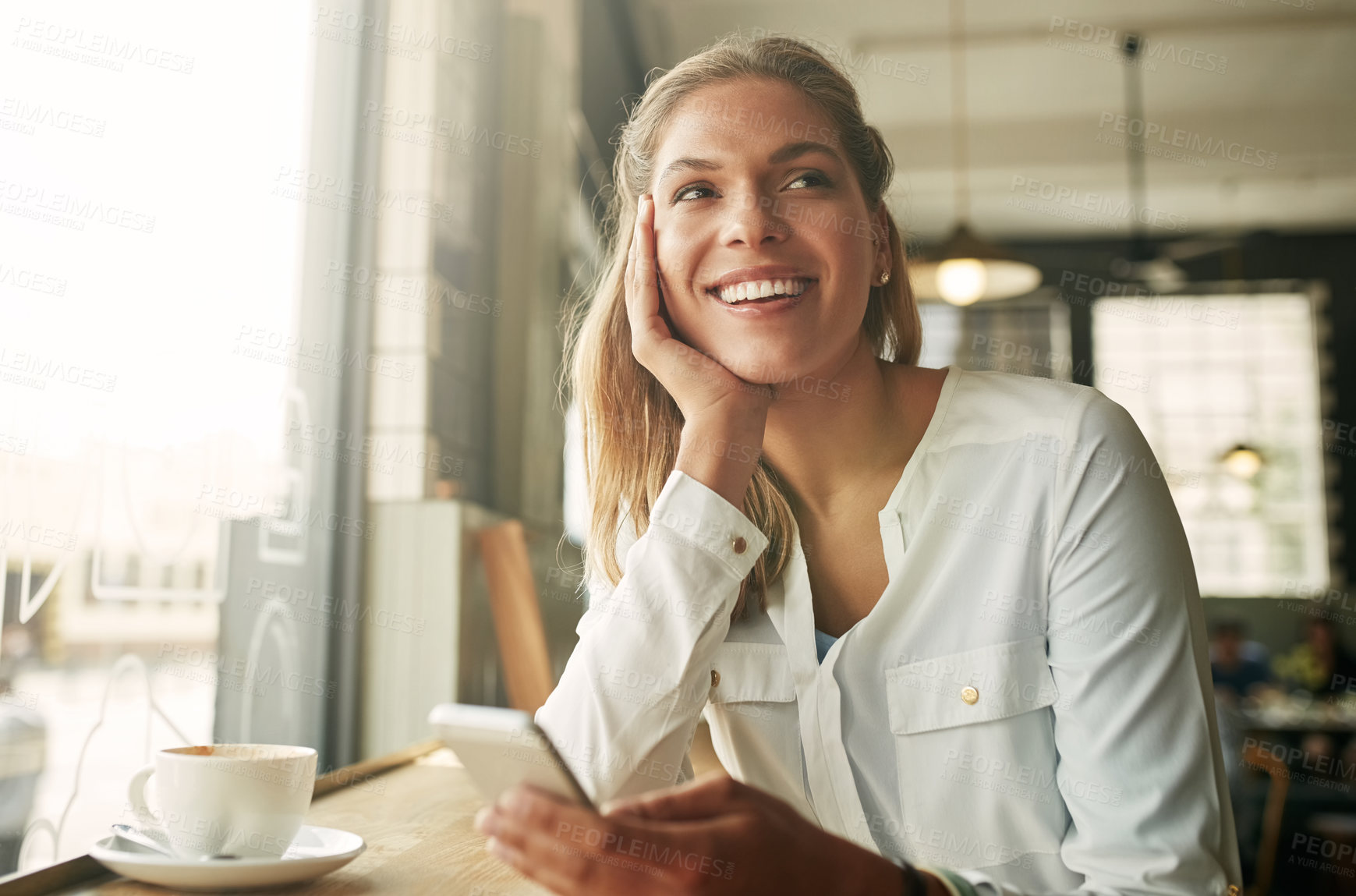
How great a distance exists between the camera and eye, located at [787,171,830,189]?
123 centimetres

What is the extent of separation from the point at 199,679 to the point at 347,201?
36.4 inches

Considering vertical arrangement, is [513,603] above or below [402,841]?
above

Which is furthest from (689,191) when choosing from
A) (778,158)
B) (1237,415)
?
(1237,415)

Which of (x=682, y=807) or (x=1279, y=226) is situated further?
(x=1279, y=226)

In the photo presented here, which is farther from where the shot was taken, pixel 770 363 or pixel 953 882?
pixel 770 363

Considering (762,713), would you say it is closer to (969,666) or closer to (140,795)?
(969,666)

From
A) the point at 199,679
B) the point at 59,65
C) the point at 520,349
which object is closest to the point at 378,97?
the point at 520,349

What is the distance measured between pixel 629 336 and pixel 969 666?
2.06 feet

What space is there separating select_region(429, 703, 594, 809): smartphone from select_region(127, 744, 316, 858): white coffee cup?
0.22m

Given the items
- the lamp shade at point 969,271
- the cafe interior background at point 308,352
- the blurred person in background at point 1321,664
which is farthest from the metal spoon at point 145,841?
the blurred person in background at point 1321,664

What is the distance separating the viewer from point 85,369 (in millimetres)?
1087

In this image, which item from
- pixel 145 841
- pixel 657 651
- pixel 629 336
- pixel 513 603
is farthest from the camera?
pixel 513 603

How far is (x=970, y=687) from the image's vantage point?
111 centimetres

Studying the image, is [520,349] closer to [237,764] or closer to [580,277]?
[580,277]
